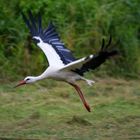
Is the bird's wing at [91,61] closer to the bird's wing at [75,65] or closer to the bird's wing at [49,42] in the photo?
the bird's wing at [75,65]

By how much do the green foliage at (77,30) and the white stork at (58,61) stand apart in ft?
4.85

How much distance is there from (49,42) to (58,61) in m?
0.51

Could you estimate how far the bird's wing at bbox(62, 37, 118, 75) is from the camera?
6.47m

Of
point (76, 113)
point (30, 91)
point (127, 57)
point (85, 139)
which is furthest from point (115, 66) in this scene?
point (85, 139)

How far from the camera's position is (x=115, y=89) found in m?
9.13

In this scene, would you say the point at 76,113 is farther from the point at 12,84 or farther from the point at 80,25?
the point at 80,25

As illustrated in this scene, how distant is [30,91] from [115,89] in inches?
46.7

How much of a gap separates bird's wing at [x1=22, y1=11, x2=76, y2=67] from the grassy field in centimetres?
65

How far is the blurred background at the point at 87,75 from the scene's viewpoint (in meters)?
7.32

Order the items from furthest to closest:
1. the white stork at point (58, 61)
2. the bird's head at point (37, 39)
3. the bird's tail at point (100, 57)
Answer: the bird's head at point (37, 39) < the white stork at point (58, 61) < the bird's tail at point (100, 57)

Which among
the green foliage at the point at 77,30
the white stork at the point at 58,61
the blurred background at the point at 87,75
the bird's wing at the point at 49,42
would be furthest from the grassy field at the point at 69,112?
the bird's wing at the point at 49,42

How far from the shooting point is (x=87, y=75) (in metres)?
9.71

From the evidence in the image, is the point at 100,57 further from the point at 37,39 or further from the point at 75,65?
the point at 37,39

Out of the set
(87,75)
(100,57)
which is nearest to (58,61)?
(100,57)
